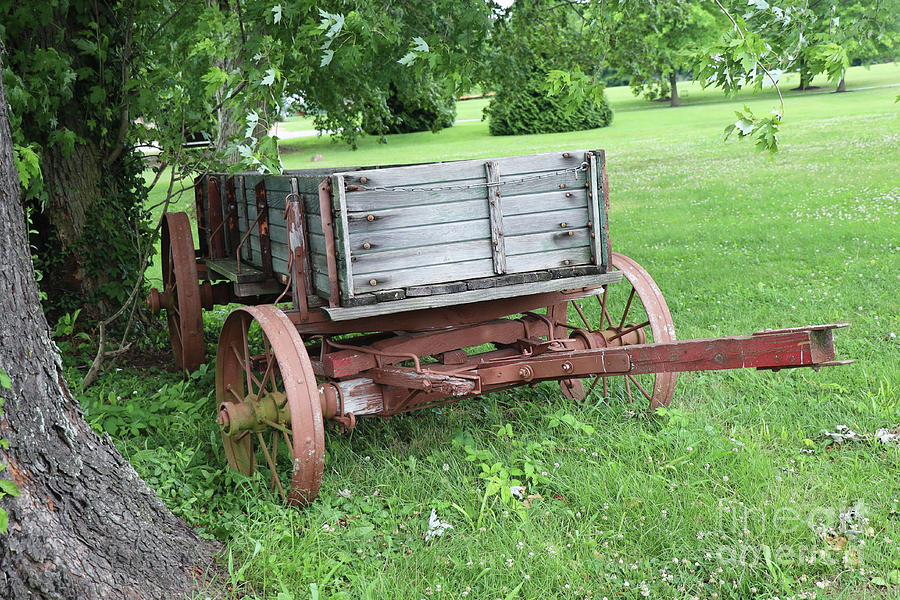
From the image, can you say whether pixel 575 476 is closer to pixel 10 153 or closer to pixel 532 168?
pixel 532 168

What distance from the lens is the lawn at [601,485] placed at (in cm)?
334

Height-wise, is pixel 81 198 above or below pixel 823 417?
above

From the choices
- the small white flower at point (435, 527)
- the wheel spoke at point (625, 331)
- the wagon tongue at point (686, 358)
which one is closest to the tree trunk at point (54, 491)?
the small white flower at point (435, 527)

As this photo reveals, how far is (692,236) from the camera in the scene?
10633 mm

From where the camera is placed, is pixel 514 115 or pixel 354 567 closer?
pixel 354 567

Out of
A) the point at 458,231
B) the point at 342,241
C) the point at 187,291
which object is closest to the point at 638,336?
the point at 458,231

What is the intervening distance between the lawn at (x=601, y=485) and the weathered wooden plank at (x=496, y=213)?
3.34 ft

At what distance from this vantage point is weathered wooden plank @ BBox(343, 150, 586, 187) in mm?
3895

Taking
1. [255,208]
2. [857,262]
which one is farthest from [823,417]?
[857,262]

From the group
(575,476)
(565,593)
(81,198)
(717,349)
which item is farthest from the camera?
(81,198)

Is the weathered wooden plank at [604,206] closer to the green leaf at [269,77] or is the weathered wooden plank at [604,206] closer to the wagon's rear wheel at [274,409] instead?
the wagon's rear wheel at [274,409]

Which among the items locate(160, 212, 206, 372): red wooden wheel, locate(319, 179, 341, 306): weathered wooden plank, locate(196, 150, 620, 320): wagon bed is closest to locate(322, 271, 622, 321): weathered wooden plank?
locate(196, 150, 620, 320): wagon bed

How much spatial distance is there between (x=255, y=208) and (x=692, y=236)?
22.9ft

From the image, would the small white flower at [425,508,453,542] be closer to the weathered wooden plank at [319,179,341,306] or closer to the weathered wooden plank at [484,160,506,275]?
the weathered wooden plank at [319,179,341,306]
